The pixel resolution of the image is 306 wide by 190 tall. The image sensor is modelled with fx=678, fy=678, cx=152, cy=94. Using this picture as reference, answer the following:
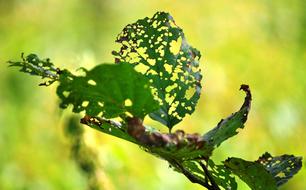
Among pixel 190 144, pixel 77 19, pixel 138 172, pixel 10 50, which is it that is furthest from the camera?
pixel 77 19

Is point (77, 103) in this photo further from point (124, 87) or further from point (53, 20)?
point (53, 20)

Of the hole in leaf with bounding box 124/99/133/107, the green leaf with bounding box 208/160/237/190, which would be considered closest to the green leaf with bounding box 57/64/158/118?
the hole in leaf with bounding box 124/99/133/107

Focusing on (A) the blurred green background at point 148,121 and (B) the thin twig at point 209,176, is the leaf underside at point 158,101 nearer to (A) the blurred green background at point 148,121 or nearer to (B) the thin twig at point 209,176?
(B) the thin twig at point 209,176

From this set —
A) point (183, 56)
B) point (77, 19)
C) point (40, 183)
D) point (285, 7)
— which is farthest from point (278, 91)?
point (183, 56)

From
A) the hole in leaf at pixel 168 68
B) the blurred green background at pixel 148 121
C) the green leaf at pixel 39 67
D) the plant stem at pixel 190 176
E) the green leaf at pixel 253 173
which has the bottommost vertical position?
the plant stem at pixel 190 176

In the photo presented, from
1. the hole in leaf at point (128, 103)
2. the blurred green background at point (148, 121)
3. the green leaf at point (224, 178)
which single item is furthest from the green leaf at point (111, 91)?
the blurred green background at point (148, 121)

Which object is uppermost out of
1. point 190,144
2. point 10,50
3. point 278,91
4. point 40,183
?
point 10,50

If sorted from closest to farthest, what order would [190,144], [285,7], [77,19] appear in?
[190,144]
[285,7]
[77,19]

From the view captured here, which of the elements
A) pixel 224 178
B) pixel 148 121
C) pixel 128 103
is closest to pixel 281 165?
pixel 224 178
